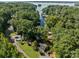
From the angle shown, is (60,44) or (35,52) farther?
(35,52)

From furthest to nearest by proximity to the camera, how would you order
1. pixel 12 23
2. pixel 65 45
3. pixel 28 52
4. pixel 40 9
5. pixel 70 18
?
pixel 40 9, pixel 70 18, pixel 12 23, pixel 28 52, pixel 65 45

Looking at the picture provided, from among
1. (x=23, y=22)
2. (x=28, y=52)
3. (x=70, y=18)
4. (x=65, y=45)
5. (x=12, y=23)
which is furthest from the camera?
(x=70, y=18)

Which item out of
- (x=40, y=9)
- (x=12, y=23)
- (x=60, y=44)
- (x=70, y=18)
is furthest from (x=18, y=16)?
(x=40, y=9)

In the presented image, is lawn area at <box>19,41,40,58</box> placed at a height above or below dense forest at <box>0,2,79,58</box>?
below

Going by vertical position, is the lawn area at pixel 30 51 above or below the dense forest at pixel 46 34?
below

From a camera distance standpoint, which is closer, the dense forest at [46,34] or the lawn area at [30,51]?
the dense forest at [46,34]

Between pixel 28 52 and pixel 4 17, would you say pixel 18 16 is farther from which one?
pixel 28 52

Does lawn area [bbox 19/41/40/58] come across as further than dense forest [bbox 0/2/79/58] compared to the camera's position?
Yes

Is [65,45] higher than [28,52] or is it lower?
higher

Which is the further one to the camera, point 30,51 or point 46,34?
point 46,34

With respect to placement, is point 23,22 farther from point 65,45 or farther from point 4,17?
point 65,45
